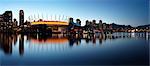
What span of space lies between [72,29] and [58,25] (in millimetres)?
4007

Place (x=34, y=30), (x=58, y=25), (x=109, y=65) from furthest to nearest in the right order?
(x=34, y=30)
(x=58, y=25)
(x=109, y=65)

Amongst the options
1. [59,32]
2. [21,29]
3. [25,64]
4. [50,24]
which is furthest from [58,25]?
[25,64]

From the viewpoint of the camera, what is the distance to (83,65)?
15.8 ft

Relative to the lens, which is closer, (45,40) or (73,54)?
(73,54)

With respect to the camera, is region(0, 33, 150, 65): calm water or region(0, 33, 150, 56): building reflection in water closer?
region(0, 33, 150, 65): calm water

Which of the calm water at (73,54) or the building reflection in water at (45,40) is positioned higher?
the building reflection in water at (45,40)

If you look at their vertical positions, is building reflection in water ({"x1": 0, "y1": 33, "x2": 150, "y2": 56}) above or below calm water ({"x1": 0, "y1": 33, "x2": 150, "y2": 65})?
above

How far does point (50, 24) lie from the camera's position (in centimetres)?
3281

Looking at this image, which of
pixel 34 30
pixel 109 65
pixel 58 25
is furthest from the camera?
pixel 34 30

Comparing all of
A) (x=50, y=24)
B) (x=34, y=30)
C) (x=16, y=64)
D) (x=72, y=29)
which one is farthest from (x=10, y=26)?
(x=16, y=64)

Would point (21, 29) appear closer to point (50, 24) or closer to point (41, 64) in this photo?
point (50, 24)

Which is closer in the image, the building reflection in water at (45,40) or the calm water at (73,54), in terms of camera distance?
the calm water at (73,54)

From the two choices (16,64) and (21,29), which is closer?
(16,64)

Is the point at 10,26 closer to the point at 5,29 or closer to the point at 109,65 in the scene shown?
the point at 5,29
